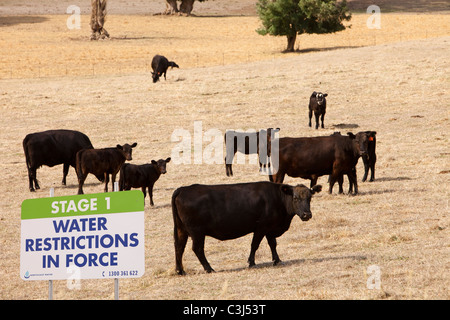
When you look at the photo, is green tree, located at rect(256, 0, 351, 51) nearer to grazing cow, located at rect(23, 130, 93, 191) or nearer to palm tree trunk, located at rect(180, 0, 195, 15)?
palm tree trunk, located at rect(180, 0, 195, 15)

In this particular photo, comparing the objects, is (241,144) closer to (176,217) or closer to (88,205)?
(176,217)

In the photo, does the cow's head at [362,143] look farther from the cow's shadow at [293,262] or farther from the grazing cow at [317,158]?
the cow's shadow at [293,262]

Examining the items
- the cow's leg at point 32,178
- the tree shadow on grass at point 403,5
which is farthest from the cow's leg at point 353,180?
the tree shadow on grass at point 403,5

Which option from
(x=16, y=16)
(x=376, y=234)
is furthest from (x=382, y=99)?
(x=16, y=16)

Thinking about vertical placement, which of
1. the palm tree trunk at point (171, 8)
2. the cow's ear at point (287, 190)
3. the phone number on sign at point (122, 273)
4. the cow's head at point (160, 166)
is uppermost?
the palm tree trunk at point (171, 8)

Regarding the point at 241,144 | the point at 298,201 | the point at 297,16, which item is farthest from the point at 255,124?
the point at 297,16

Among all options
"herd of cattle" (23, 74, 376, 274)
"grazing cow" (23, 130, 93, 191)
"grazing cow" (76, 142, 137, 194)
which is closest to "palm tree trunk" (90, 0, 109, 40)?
"herd of cattle" (23, 74, 376, 274)

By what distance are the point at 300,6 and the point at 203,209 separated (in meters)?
58.3

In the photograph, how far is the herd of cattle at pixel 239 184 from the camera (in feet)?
46.8

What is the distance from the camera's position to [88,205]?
10.2 meters

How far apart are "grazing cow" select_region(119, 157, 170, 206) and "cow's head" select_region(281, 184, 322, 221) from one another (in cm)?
787
